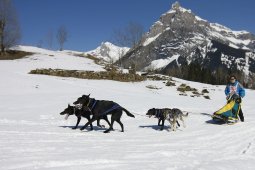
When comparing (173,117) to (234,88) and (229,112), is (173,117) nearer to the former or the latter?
(229,112)

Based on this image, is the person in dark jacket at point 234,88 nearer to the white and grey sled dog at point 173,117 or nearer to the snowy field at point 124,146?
the snowy field at point 124,146

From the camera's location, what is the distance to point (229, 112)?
44.6ft

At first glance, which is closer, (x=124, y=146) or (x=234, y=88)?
(x=124, y=146)

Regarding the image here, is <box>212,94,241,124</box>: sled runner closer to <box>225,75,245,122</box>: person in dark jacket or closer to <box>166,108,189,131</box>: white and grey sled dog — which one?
<box>225,75,245,122</box>: person in dark jacket

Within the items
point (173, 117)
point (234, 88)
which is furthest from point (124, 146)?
point (234, 88)

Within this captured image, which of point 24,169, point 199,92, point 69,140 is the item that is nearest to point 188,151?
point 69,140

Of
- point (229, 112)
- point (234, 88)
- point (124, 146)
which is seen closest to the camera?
point (124, 146)

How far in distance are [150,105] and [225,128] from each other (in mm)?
9392

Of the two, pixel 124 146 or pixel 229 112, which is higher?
pixel 229 112

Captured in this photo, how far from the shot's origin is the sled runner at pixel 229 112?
1355 centimetres

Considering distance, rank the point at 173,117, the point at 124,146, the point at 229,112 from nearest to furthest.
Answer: the point at 124,146, the point at 173,117, the point at 229,112

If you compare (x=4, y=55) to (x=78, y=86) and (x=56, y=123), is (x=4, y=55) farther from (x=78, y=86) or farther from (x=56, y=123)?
(x=56, y=123)

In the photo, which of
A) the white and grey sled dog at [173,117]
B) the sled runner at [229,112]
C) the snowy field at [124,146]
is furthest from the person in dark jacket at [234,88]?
the white and grey sled dog at [173,117]

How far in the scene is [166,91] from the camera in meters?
32.5
